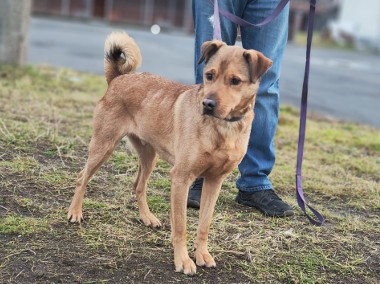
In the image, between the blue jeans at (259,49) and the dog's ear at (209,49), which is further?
the blue jeans at (259,49)

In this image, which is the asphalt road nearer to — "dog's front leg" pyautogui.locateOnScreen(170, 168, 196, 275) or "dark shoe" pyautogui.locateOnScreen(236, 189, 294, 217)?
"dark shoe" pyautogui.locateOnScreen(236, 189, 294, 217)

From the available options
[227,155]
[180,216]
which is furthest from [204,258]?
[227,155]

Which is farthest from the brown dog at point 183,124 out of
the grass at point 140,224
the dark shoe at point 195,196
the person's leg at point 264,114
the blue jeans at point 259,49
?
the person's leg at point 264,114

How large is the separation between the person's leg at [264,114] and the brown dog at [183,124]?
0.80m

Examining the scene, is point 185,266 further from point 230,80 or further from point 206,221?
point 230,80

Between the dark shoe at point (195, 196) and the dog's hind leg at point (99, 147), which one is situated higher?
the dog's hind leg at point (99, 147)

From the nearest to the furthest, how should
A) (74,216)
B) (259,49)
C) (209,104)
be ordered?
(209,104)
(74,216)
(259,49)

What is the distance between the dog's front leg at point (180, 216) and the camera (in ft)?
11.2

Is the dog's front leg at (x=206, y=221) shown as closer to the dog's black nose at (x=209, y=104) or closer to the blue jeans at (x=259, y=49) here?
the dog's black nose at (x=209, y=104)

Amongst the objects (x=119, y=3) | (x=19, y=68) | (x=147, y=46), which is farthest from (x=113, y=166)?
(x=119, y=3)

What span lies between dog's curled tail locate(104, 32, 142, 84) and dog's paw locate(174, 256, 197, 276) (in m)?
1.49

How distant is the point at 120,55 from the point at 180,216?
1383mm

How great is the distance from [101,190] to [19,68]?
484 cm

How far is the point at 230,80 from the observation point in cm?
331
